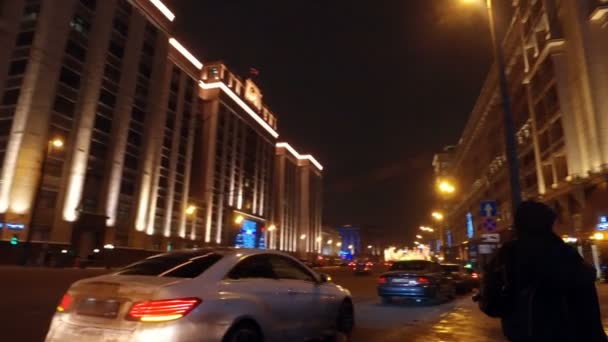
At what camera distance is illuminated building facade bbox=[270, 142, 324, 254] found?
112075mm

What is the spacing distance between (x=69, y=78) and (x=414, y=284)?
4504 centimetres

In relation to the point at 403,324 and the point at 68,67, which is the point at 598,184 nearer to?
the point at 403,324

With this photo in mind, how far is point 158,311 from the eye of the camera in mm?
4516

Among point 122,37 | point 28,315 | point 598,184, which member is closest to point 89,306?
point 28,315

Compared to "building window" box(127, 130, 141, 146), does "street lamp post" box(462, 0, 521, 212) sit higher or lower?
lower

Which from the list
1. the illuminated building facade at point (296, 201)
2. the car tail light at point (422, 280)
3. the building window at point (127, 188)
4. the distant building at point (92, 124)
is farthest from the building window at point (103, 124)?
the illuminated building facade at point (296, 201)

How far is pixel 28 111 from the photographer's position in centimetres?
4266

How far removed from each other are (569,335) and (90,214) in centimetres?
5212

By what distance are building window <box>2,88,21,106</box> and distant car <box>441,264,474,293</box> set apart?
4240cm

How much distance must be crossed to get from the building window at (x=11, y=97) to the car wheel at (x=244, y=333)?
4724cm

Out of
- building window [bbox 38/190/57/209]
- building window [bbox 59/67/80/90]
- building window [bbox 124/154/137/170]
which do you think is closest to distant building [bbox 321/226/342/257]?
building window [bbox 124/154/137/170]

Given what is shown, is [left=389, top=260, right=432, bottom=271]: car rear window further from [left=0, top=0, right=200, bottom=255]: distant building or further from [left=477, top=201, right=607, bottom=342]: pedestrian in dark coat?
[left=0, top=0, right=200, bottom=255]: distant building

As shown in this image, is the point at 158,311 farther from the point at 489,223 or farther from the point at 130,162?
the point at 130,162

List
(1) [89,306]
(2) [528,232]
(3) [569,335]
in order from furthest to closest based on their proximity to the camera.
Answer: (1) [89,306]
(2) [528,232]
(3) [569,335]
